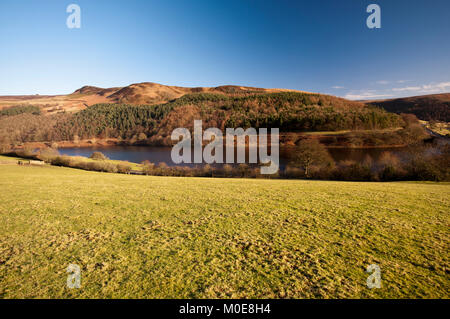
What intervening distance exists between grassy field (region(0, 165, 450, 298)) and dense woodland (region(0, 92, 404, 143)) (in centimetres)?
10009

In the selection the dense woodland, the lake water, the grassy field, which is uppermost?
the dense woodland

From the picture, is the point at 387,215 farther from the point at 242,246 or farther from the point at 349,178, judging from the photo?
the point at 349,178

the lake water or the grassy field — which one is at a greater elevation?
the grassy field

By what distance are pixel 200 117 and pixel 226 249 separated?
460 feet

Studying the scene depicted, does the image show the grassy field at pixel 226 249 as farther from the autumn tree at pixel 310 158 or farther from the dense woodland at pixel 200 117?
the dense woodland at pixel 200 117

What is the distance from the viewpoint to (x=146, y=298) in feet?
10.2

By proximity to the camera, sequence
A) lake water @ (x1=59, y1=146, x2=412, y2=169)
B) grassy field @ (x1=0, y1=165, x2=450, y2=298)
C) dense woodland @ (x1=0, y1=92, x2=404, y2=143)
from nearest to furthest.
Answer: grassy field @ (x1=0, y1=165, x2=450, y2=298), lake water @ (x1=59, y1=146, x2=412, y2=169), dense woodland @ (x1=0, y1=92, x2=404, y2=143)

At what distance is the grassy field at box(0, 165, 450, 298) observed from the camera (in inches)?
131

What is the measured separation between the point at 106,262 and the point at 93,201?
5955mm
